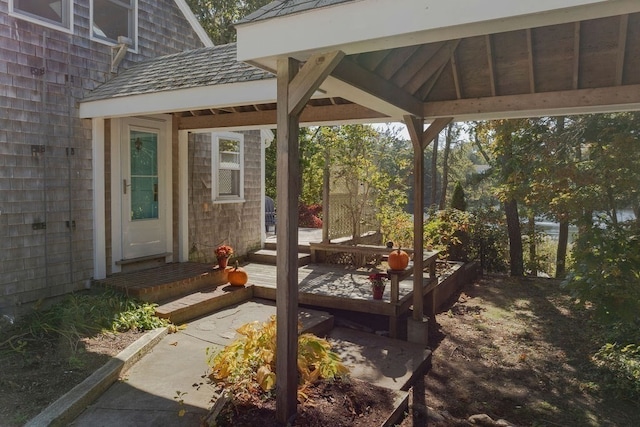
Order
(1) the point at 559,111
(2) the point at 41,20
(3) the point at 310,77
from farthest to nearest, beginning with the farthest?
(2) the point at 41,20 < (1) the point at 559,111 < (3) the point at 310,77

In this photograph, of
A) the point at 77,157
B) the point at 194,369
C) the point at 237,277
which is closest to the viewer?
the point at 194,369

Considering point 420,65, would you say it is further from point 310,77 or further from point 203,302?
point 203,302

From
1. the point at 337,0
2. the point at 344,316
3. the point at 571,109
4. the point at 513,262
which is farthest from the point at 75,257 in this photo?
the point at 513,262

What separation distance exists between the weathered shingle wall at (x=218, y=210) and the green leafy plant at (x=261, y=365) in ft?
14.2

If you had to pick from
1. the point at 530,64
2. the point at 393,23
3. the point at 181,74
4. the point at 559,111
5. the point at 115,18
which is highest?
the point at 115,18

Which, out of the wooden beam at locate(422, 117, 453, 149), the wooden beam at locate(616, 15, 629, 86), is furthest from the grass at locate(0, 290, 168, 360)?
the wooden beam at locate(616, 15, 629, 86)

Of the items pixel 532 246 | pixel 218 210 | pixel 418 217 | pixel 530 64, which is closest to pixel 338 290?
pixel 418 217

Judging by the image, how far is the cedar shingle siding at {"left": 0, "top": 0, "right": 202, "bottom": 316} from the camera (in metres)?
5.32

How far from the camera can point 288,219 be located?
3043 millimetres

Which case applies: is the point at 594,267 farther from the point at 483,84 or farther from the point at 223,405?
the point at 223,405

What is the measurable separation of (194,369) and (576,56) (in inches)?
174

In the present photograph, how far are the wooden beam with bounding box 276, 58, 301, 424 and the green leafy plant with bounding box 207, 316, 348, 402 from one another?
299mm

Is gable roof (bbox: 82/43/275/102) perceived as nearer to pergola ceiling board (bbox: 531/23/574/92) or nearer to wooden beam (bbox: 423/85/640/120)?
wooden beam (bbox: 423/85/640/120)

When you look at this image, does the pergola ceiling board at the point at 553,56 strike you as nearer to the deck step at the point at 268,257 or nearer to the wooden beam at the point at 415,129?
the wooden beam at the point at 415,129
